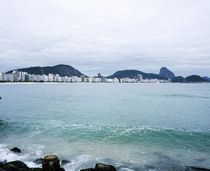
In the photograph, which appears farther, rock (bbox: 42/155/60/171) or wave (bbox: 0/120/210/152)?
wave (bbox: 0/120/210/152)

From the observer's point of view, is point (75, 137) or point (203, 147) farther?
point (75, 137)

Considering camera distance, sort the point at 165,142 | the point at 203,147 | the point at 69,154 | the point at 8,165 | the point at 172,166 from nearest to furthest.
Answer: the point at 8,165 < the point at 172,166 < the point at 69,154 < the point at 203,147 < the point at 165,142

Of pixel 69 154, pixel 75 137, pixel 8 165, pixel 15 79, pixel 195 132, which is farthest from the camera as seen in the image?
pixel 15 79

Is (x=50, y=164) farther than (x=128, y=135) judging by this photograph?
No

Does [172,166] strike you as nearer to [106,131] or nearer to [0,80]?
[106,131]

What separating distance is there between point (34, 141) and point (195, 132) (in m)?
15.2

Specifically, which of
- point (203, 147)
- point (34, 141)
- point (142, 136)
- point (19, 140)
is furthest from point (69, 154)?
point (203, 147)

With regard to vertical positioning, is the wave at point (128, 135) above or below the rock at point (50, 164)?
below

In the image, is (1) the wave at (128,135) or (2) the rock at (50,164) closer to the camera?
(2) the rock at (50,164)

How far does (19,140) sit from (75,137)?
473 centimetres

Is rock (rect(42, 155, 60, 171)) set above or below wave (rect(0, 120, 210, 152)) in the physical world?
above

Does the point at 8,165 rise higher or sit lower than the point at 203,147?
higher

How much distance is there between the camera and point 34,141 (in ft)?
42.4

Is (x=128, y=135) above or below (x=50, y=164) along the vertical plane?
below
